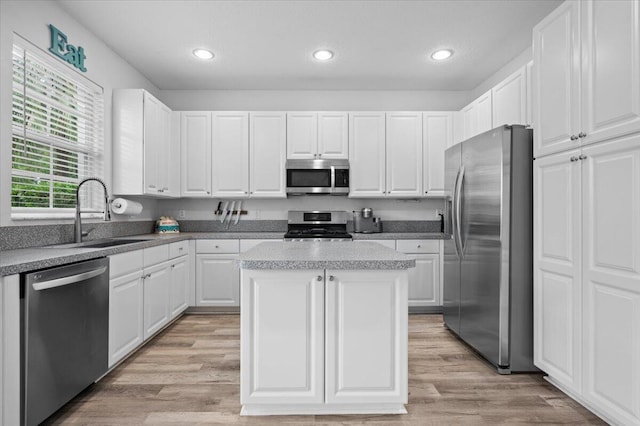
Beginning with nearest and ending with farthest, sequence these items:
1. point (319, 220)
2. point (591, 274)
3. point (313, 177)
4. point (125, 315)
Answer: point (591, 274)
point (125, 315)
point (313, 177)
point (319, 220)

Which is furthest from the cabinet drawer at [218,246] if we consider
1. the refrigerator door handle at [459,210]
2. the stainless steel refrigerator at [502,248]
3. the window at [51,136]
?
the stainless steel refrigerator at [502,248]

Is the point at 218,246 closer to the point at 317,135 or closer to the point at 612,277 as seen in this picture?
the point at 317,135

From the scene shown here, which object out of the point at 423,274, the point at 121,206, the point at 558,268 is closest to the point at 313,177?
the point at 423,274

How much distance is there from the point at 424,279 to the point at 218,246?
2.33m

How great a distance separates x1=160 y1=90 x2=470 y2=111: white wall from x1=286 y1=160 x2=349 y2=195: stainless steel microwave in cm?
82

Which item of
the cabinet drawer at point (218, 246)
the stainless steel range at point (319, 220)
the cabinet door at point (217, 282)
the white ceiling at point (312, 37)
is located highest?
the white ceiling at point (312, 37)

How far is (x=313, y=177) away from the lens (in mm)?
4211

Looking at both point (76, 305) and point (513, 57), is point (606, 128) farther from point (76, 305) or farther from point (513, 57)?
point (76, 305)

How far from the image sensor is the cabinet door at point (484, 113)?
3436mm

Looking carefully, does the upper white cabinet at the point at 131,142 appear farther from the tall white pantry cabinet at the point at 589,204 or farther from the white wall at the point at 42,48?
the tall white pantry cabinet at the point at 589,204

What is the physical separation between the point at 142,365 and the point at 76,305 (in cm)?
88

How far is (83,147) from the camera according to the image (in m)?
3.09

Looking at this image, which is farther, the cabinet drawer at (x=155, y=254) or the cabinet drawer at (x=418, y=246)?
the cabinet drawer at (x=418, y=246)

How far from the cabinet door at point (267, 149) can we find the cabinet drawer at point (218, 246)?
713 mm
